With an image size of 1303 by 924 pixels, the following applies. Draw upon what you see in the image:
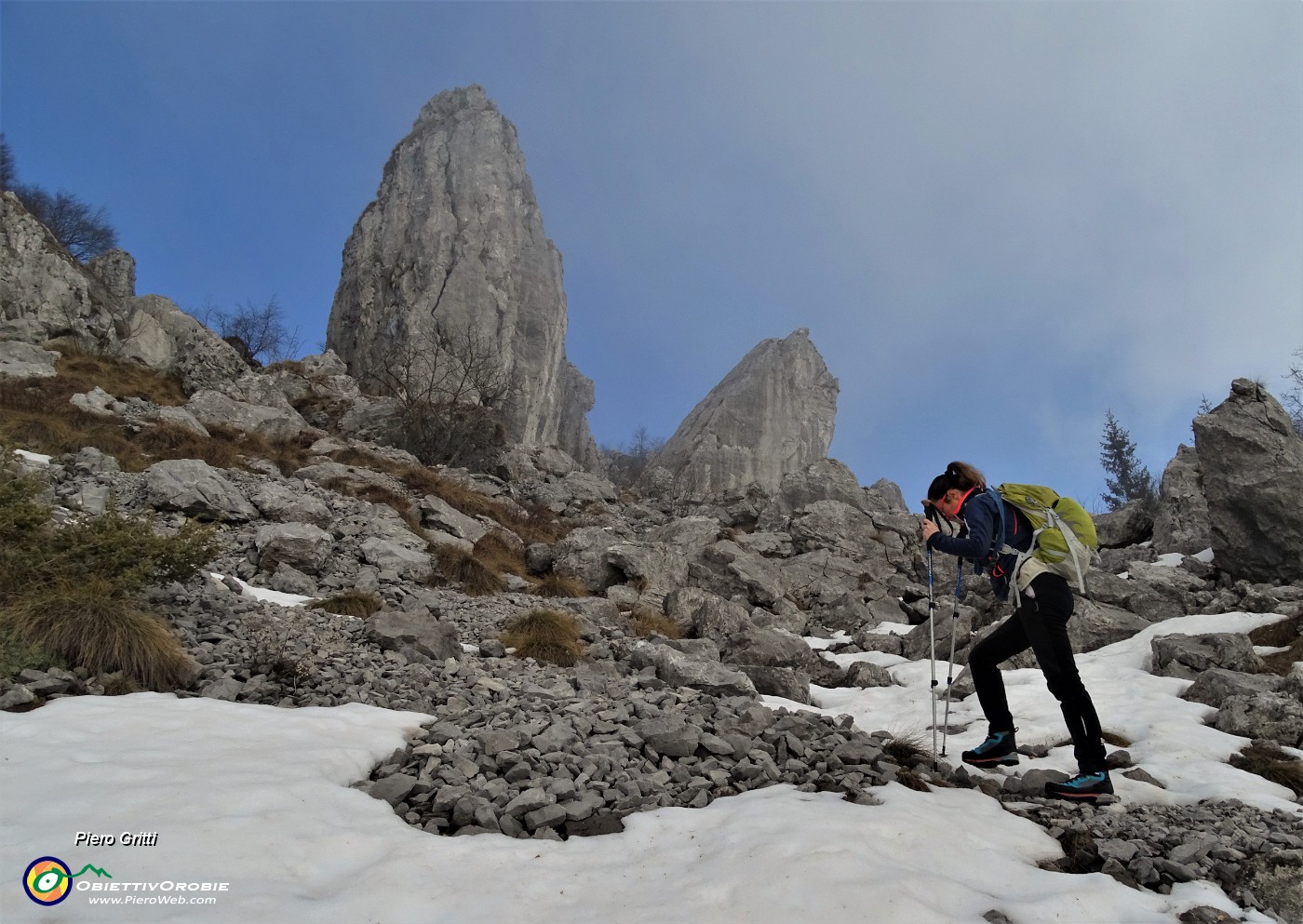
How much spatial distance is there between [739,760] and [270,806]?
304 cm

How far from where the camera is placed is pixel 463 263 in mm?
49688

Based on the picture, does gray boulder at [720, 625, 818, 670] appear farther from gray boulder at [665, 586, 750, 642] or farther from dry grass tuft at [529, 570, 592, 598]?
dry grass tuft at [529, 570, 592, 598]

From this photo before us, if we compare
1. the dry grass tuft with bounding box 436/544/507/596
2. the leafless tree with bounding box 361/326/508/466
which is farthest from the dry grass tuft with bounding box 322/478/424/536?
the leafless tree with bounding box 361/326/508/466

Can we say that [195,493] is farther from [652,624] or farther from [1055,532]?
[1055,532]

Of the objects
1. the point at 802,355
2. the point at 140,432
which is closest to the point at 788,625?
the point at 140,432

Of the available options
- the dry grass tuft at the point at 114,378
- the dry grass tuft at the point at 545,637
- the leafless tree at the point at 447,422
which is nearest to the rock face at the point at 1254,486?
the dry grass tuft at the point at 545,637

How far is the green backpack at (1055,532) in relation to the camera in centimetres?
495

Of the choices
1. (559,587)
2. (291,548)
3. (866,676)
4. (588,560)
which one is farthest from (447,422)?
(866,676)

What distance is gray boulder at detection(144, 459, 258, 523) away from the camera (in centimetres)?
1089

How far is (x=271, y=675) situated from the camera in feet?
19.5

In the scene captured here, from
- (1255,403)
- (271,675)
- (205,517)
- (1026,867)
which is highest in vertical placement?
(1255,403)

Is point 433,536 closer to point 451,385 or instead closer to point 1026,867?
point 1026,867

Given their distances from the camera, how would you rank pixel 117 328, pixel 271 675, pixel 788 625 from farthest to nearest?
pixel 117 328, pixel 788 625, pixel 271 675

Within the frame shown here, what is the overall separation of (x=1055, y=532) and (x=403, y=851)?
4904 millimetres
